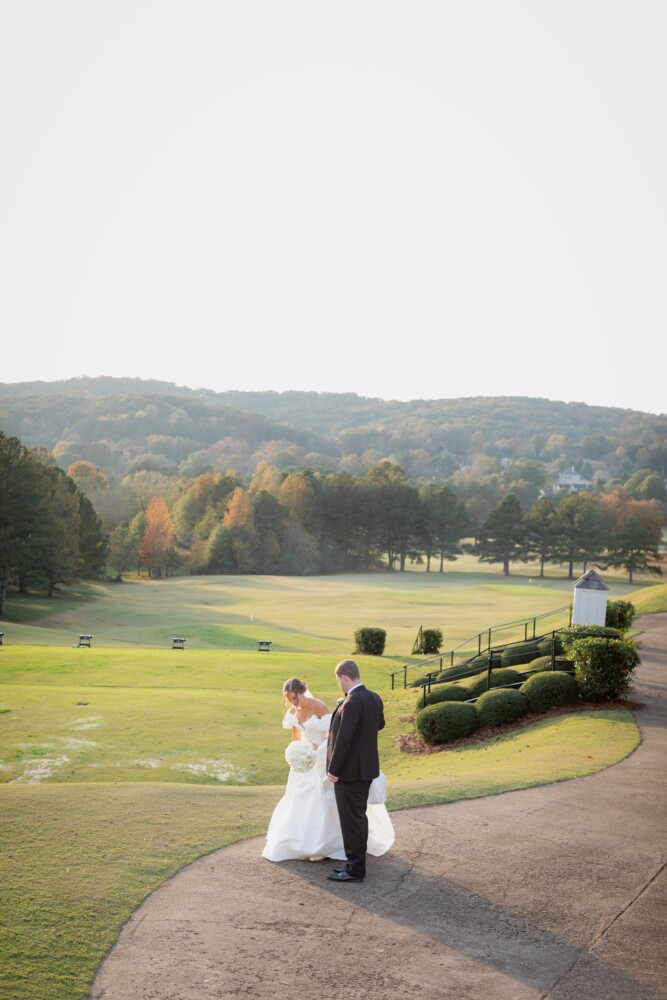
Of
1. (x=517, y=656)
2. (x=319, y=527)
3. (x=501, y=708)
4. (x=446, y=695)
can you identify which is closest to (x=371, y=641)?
(x=517, y=656)

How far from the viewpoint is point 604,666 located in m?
20.2

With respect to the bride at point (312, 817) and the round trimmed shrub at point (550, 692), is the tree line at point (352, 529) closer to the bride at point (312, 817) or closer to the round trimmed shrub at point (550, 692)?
the round trimmed shrub at point (550, 692)

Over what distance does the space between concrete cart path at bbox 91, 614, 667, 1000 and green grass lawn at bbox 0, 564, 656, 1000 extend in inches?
20.0

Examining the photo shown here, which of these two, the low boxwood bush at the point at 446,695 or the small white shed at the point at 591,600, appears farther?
the small white shed at the point at 591,600

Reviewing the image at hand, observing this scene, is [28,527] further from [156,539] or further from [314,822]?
[314,822]

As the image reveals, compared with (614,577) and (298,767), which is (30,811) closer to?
(298,767)

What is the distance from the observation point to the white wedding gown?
9.63 metres

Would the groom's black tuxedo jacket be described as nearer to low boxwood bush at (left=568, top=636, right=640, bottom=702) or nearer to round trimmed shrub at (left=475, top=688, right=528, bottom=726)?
round trimmed shrub at (left=475, top=688, right=528, bottom=726)

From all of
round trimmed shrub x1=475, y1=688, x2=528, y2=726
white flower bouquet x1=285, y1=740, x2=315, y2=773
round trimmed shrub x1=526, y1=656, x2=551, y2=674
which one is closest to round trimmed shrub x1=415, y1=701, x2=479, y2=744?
round trimmed shrub x1=475, y1=688, x2=528, y2=726

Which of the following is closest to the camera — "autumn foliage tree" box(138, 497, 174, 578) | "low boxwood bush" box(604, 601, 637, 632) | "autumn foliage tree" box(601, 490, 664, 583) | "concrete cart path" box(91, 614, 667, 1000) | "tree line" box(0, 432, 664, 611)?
"concrete cart path" box(91, 614, 667, 1000)

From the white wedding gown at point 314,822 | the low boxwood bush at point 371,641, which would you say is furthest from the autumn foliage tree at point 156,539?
the white wedding gown at point 314,822

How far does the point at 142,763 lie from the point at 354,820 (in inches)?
352

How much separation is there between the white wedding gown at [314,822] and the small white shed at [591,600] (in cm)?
2023

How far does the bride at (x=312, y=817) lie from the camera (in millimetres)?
9641
